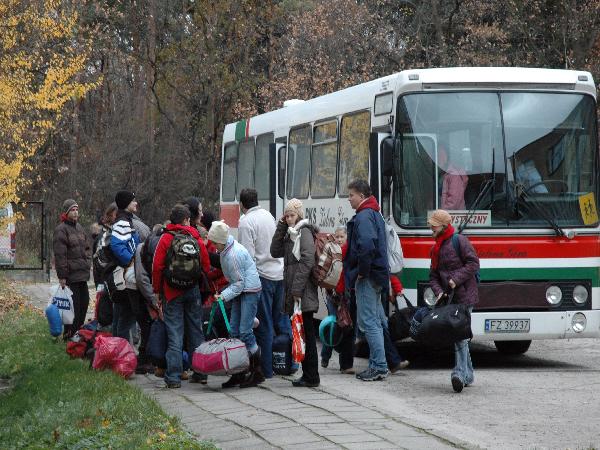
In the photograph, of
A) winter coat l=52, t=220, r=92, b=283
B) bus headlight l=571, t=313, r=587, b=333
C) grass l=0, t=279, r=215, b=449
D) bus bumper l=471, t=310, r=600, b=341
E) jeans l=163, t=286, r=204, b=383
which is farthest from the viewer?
winter coat l=52, t=220, r=92, b=283

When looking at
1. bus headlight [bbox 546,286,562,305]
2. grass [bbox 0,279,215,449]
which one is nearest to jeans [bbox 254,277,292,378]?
grass [bbox 0,279,215,449]

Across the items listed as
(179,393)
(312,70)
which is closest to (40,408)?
(179,393)

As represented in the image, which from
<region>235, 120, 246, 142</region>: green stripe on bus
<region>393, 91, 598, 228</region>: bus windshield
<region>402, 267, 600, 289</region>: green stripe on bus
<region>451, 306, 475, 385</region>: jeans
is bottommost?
<region>451, 306, 475, 385</region>: jeans

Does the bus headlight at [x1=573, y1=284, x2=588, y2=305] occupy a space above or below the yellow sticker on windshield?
below

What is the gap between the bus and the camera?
14.2 metres

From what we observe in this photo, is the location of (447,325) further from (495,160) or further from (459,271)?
(495,160)

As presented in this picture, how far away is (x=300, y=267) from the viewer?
12180 millimetres

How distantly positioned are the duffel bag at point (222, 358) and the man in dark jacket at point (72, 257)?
16.2 ft

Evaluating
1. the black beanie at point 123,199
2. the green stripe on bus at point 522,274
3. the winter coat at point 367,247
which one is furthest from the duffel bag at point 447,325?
the black beanie at point 123,199

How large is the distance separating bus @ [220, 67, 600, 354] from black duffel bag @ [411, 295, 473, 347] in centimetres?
192

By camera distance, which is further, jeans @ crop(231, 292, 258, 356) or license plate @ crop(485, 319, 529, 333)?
license plate @ crop(485, 319, 529, 333)

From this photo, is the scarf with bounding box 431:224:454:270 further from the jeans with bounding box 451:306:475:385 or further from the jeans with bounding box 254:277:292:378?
the jeans with bounding box 254:277:292:378

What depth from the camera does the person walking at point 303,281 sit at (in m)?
12.2

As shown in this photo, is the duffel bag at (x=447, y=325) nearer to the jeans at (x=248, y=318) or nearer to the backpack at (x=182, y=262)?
the jeans at (x=248, y=318)
